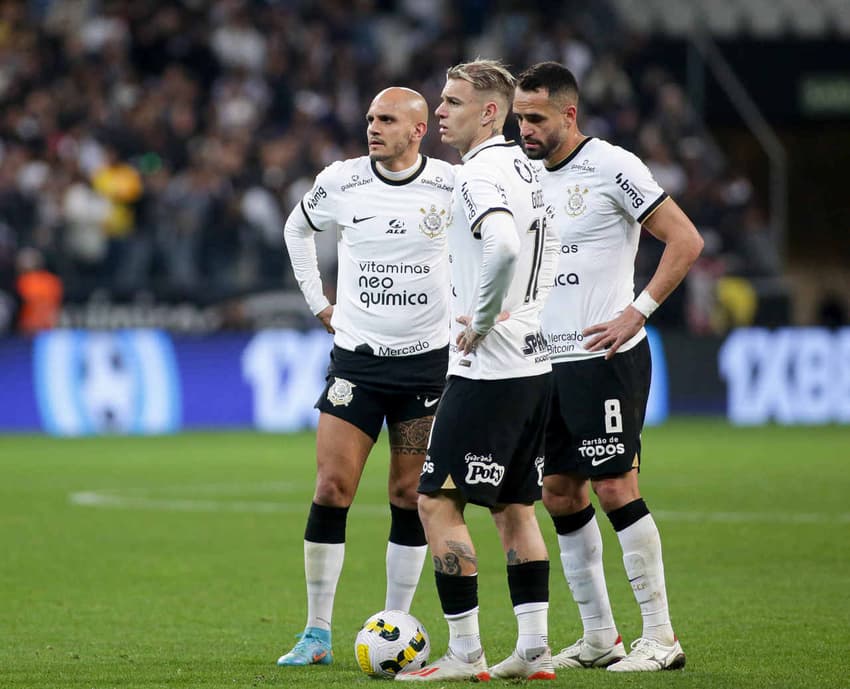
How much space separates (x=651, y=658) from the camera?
6.61m

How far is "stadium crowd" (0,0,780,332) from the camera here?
73.3ft

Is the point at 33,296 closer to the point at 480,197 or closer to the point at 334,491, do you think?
the point at 334,491

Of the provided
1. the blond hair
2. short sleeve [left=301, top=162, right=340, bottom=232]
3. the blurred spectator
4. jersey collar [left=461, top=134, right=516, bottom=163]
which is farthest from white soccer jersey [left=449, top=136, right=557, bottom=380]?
the blurred spectator

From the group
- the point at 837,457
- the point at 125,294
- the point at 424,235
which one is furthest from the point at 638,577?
the point at 125,294

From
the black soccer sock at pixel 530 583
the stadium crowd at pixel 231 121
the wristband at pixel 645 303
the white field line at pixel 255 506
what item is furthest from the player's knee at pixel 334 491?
the stadium crowd at pixel 231 121

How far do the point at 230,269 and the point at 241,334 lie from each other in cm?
238

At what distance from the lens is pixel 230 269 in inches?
904

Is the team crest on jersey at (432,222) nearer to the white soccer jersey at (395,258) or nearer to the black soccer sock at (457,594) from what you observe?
the white soccer jersey at (395,258)

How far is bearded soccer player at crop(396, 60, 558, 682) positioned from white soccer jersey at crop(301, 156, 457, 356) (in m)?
0.78

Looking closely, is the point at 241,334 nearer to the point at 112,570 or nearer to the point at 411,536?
the point at 112,570

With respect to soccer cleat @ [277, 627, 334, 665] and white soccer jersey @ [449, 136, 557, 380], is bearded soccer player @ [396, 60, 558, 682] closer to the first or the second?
white soccer jersey @ [449, 136, 557, 380]

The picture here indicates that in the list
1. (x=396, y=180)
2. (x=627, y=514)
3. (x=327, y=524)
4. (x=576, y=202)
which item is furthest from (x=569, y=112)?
(x=327, y=524)

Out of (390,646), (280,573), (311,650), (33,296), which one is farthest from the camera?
(33,296)

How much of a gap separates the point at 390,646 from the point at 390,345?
1403mm
